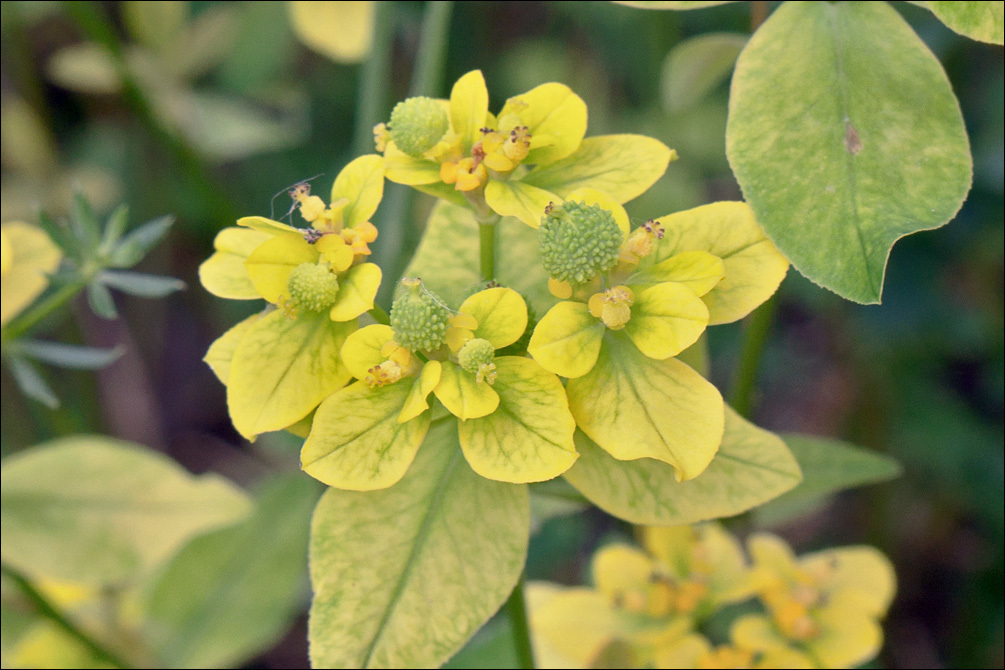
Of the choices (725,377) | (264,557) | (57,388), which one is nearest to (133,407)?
(57,388)

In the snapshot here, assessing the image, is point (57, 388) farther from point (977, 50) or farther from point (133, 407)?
point (977, 50)

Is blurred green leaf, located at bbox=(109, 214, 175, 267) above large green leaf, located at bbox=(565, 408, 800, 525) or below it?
below

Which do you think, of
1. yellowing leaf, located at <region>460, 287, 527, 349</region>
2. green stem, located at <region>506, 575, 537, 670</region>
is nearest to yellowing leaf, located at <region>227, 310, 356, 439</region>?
yellowing leaf, located at <region>460, 287, 527, 349</region>

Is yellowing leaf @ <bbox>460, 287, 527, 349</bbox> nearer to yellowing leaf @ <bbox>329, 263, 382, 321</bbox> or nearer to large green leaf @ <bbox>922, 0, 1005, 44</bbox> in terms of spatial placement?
yellowing leaf @ <bbox>329, 263, 382, 321</bbox>

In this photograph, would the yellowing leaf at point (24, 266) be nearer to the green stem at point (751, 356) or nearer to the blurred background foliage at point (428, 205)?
the blurred background foliage at point (428, 205)

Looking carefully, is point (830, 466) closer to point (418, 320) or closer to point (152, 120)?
point (418, 320)

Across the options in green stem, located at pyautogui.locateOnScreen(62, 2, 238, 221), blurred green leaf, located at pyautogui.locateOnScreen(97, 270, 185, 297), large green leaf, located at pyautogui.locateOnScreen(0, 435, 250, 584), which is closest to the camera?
blurred green leaf, located at pyautogui.locateOnScreen(97, 270, 185, 297)
